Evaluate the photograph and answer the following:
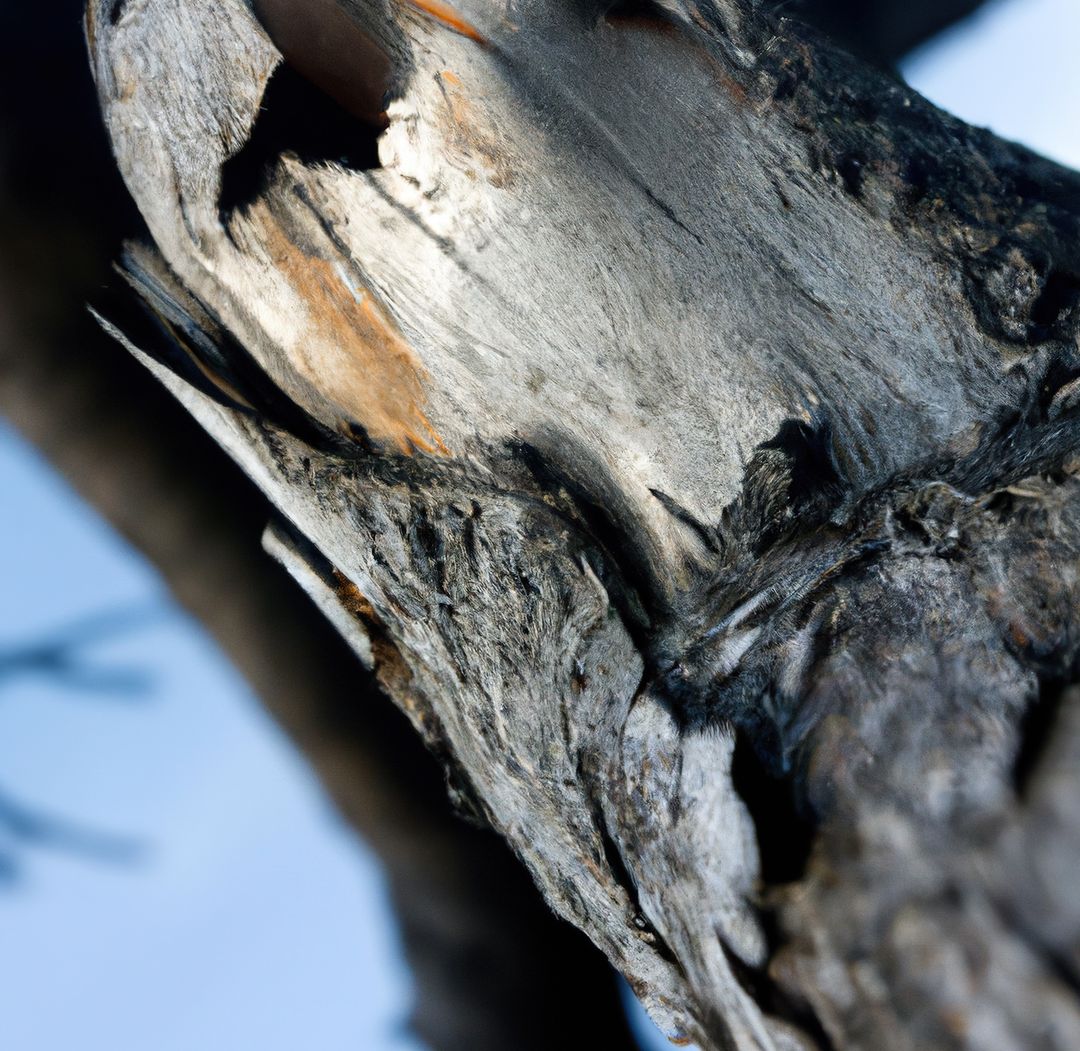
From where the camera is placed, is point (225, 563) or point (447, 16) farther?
point (225, 563)

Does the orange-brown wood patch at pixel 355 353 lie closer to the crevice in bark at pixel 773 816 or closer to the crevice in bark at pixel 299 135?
the crevice in bark at pixel 299 135

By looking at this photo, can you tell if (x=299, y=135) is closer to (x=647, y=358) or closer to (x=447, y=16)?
(x=447, y=16)

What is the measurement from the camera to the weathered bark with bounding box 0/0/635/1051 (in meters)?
0.49

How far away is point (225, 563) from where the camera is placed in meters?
0.72

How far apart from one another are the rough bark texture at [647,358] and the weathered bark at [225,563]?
0.12 meters

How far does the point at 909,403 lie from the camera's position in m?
0.37

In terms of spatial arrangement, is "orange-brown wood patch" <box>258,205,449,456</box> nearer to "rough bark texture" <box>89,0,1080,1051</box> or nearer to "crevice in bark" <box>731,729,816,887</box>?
"rough bark texture" <box>89,0,1080,1051</box>

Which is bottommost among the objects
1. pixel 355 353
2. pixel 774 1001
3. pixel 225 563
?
pixel 774 1001

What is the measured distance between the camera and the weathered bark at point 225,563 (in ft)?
1.62

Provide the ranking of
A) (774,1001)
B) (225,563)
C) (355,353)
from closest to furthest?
(774,1001) → (355,353) → (225,563)

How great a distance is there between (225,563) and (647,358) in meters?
0.51

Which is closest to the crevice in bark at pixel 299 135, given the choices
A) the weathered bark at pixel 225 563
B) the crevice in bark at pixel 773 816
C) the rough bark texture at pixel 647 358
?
the rough bark texture at pixel 647 358

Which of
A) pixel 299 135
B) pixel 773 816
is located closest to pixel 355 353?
pixel 299 135

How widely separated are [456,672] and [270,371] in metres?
0.20
